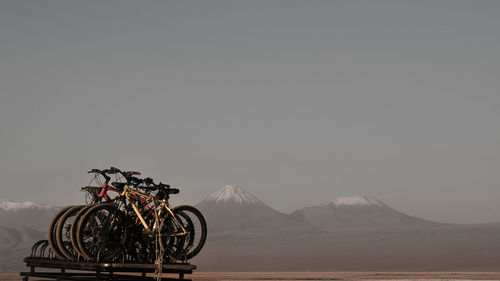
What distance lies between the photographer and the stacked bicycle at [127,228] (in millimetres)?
12438

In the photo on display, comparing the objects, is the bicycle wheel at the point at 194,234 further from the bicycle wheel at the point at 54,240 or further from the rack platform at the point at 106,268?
the bicycle wheel at the point at 54,240

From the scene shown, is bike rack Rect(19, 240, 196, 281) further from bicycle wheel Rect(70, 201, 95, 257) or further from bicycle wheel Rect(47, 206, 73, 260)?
bicycle wheel Rect(70, 201, 95, 257)

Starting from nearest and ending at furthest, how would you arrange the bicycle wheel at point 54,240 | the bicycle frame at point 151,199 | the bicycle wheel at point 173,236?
the bicycle frame at point 151,199
the bicycle wheel at point 54,240
the bicycle wheel at point 173,236

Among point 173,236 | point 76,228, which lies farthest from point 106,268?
point 173,236

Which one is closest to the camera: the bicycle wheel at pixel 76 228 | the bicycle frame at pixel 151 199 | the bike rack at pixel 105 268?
the bike rack at pixel 105 268

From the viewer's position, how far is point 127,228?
41.9 ft

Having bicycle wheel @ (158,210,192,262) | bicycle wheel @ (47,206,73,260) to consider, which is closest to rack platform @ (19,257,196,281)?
bicycle wheel @ (47,206,73,260)

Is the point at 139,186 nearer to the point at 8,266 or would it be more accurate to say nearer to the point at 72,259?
the point at 72,259

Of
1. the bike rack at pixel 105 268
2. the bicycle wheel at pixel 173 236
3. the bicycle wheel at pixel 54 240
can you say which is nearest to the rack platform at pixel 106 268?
the bike rack at pixel 105 268

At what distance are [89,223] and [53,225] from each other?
3.96 feet

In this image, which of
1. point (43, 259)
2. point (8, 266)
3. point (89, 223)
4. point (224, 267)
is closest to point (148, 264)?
point (89, 223)

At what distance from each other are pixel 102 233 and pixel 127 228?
0.51 meters

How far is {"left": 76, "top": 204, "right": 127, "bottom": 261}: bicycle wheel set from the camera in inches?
483

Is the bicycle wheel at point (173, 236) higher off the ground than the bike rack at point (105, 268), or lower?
higher
